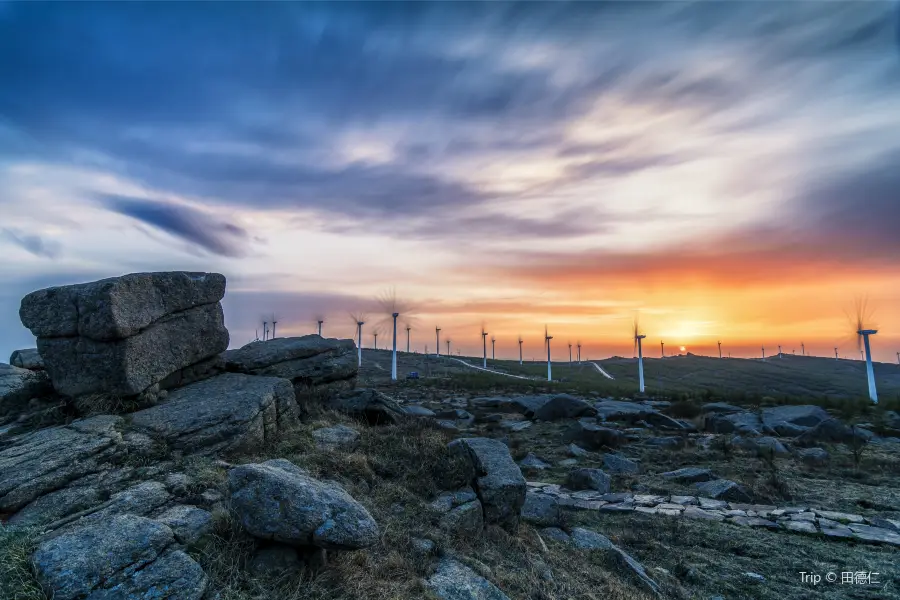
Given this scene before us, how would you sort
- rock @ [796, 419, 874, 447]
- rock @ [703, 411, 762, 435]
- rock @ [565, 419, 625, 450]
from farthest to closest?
1. rock @ [703, 411, 762, 435]
2. rock @ [796, 419, 874, 447]
3. rock @ [565, 419, 625, 450]

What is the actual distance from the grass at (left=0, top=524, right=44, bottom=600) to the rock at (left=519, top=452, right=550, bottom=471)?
16.1 meters

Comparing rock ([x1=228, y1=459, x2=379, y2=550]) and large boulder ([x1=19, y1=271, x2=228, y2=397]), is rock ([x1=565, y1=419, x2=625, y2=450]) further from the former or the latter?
rock ([x1=228, y1=459, x2=379, y2=550])

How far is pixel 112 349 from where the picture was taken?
11.7 m

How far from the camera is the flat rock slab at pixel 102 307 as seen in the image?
1148cm

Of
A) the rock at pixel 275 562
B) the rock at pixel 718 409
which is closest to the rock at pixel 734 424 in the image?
the rock at pixel 718 409

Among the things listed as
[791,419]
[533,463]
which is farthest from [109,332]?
[791,419]

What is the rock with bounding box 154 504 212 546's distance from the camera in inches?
270

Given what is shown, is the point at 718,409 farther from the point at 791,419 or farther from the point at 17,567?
the point at 17,567

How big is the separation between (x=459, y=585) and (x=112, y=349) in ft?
32.2

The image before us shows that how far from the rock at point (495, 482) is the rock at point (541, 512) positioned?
112 centimetres

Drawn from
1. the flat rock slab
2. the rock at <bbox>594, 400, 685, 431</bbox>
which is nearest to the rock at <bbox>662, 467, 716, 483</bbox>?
the rock at <bbox>594, 400, 685, 431</bbox>

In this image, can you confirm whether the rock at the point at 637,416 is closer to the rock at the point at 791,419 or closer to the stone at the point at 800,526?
the rock at the point at 791,419

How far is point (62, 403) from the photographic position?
38.3ft

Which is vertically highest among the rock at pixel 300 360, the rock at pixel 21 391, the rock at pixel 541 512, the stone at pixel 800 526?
the rock at pixel 300 360
